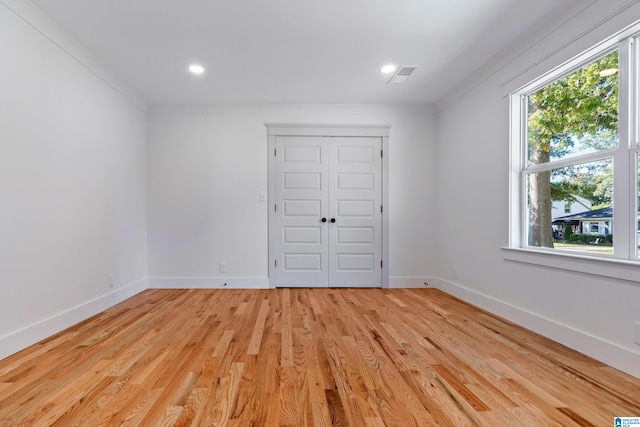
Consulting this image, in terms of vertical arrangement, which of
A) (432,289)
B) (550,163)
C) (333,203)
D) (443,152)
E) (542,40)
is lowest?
(432,289)

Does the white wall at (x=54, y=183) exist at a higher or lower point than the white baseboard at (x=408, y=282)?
higher

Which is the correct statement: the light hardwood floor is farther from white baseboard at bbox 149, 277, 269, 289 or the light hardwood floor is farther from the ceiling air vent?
the ceiling air vent

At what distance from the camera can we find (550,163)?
2.54m

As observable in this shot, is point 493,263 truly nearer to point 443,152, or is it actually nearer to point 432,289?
point 432,289

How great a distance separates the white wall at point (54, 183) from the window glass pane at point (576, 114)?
4.20m

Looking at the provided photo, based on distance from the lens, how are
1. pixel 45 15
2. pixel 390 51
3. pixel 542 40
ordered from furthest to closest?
pixel 390 51 → pixel 542 40 → pixel 45 15

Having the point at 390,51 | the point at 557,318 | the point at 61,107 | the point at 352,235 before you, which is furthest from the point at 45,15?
the point at 557,318

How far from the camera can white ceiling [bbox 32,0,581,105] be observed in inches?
87.4

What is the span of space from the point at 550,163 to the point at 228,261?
3777 millimetres

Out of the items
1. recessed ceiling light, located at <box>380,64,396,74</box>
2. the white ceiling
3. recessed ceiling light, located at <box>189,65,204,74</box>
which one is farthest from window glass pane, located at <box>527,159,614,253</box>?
recessed ceiling light, located at <box>189,65,204,74</box>

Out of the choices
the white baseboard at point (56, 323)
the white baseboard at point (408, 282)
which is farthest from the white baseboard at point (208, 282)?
the white baseboard at point (408, 282)

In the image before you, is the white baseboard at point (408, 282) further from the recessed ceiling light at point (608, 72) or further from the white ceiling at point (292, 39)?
the recessed ceiling light at point (608, 72)

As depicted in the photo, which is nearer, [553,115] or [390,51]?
[553,115]

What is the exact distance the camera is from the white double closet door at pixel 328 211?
4199 millimetres
